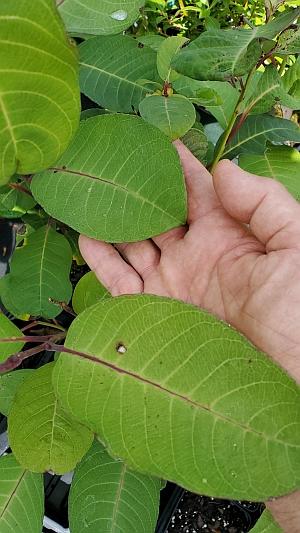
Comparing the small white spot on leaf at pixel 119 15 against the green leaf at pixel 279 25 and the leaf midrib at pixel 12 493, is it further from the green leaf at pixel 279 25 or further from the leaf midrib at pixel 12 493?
the leaf midrib at pixel 12 493

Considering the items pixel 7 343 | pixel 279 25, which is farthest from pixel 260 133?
pixel 7 343

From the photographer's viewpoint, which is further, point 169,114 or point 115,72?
point 115,72

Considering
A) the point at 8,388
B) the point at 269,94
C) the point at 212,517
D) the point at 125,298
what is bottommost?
the point at 212,517

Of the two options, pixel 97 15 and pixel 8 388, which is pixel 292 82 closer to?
pixel 97 15

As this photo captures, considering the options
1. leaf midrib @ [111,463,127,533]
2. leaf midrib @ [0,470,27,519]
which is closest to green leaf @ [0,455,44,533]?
leaf midrib @ [0,470,27,519]

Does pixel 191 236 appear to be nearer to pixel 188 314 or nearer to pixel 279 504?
pixel 188 314

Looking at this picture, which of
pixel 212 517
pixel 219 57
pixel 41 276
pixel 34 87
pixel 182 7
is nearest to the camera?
pixel 34 87
